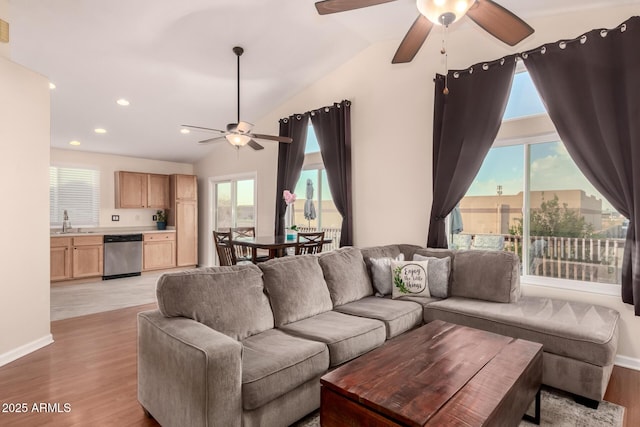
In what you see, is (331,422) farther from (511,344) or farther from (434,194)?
(434,194)

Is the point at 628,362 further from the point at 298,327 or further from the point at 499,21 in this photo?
the point at 499,21

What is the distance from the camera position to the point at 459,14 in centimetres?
185

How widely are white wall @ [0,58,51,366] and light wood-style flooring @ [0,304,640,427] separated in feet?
0.80

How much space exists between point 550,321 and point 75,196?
7753mm

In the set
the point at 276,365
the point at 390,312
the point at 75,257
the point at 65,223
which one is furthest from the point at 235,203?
the point at 276,365

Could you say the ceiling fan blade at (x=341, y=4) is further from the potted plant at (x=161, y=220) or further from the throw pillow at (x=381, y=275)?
the potted plant at (x=161, y=220)

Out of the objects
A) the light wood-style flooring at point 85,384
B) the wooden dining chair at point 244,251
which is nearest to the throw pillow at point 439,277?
the light wood-style flooring at point 85,384

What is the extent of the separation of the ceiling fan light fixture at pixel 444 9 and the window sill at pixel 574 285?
2.81 metres

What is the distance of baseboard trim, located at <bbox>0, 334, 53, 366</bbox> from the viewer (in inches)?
118

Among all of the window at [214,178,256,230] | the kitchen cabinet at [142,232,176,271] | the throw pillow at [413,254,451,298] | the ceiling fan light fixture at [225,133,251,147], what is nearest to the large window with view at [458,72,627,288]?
the throw pillow at [413,254,451,298]

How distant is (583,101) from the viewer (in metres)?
3.03

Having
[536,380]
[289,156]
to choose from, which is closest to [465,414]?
[536,380]

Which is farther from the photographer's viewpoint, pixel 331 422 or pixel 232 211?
pixel 232 211

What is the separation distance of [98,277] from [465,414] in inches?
276
